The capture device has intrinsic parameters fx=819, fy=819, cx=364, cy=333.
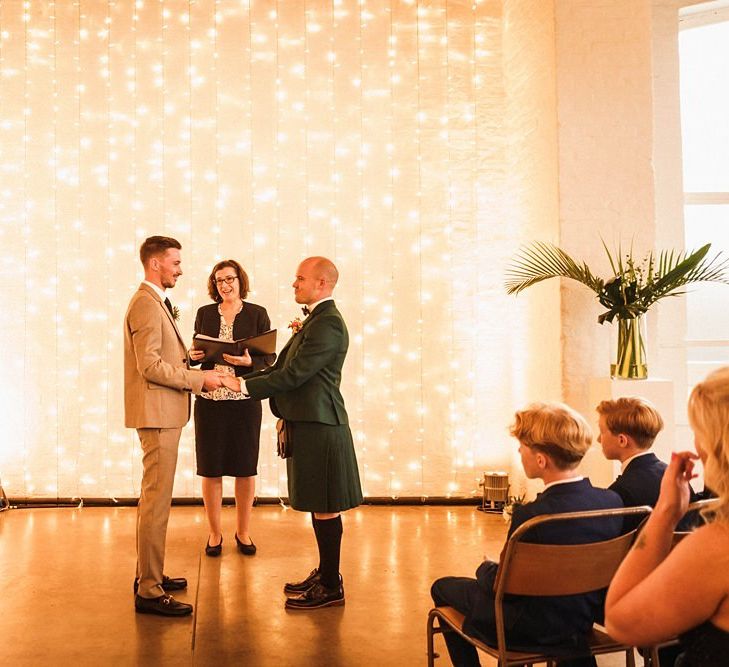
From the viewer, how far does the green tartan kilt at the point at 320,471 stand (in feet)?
12.3

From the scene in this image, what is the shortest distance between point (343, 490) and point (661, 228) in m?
3.48

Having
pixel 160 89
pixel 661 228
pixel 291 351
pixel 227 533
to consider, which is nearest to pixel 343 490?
pixel 291 351

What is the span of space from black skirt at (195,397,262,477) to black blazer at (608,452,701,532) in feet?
8.29

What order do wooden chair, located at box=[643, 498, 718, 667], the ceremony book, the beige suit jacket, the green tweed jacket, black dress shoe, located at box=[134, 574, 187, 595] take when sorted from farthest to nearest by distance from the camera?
the ceremony book, black dress shoe, located at box=[134, 574, 187, 595], the green tweed jacket, the beige suit jacket, wooden chair, located at box=[643, 498, 718, 667]

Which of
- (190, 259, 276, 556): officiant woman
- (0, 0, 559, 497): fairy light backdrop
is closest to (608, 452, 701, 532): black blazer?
(190, 259, 276, 556): officiant woman

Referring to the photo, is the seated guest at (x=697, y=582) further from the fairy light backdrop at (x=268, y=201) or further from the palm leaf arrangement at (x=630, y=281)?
the fairy light backdrop at (x=268, y=201)

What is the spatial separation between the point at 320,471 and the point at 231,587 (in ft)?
2.89

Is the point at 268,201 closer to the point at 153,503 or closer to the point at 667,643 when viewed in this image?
the point at 153,503

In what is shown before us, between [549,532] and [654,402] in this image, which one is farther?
[654,402]

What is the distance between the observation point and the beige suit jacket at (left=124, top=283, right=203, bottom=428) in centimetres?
363

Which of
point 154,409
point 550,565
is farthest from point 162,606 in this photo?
point 550,565

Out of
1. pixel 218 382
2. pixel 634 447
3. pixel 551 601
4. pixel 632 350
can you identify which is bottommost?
pixel 551 601

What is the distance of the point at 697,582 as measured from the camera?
1421mm

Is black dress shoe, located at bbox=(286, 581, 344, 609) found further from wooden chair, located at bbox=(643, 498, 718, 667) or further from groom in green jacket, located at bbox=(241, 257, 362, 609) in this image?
wooden chair, located at bbox=(643, 498, 718, 667)
